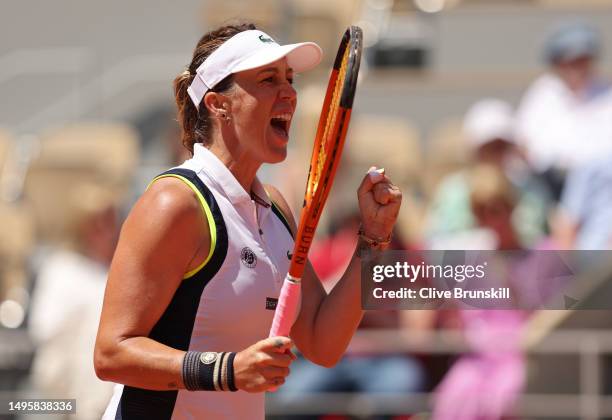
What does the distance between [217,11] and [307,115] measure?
1441mm

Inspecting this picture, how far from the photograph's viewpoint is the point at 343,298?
2895mm

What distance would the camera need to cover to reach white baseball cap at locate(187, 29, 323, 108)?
272cm

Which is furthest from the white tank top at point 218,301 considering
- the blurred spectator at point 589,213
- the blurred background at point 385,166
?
the blurred spectator at point 589,213

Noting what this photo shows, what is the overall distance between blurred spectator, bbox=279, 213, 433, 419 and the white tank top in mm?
2568

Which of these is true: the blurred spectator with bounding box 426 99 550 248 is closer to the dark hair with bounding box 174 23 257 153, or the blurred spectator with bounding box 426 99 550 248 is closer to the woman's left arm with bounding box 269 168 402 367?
the woman's left arm with bounding box 269 168 402 367

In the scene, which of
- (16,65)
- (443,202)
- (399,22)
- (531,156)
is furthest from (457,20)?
(16,65)

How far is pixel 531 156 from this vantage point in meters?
6.46

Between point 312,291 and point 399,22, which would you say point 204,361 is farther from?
point 399,22

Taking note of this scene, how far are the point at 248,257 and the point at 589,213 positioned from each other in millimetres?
3359

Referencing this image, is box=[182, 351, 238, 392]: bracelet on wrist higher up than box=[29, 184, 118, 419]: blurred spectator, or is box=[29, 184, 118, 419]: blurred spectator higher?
box=[29, 184, 118, 419]: blurred spectator

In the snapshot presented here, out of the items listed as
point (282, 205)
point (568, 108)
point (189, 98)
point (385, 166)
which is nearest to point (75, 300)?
A: point (385, 166)

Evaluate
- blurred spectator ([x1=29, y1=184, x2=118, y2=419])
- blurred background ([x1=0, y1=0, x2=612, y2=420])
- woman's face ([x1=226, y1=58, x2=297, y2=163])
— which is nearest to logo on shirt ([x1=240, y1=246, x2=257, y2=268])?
woman's face ([x1=226, y1=58, x2=297, y2=163])

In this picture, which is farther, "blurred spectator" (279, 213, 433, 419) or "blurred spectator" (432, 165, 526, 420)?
"blurred spectator" (279, 213, 433, 419)

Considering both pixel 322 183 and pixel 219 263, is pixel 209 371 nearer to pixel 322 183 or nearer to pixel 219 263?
pixel 219 263
